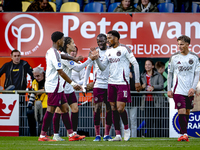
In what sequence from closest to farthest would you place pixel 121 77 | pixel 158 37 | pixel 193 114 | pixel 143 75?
pixel 121 77 → pixel 193 114 → pixel 143 75 → pixel 158 37

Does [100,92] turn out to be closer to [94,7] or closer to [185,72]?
[185,72]

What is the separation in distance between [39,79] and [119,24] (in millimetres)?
2907

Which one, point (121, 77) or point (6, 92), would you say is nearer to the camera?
point (121, 77)

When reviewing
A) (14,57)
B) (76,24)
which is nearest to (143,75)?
(76,24)

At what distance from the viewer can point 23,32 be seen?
12.1 meters

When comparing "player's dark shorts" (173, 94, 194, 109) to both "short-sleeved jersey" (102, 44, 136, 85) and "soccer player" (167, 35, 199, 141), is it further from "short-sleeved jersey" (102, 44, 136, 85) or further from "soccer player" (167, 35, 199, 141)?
"short-sleeved jersey" (102, 44, 136, 85)

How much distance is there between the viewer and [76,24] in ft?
39.5

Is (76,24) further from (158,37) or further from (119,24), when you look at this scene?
(158,37)

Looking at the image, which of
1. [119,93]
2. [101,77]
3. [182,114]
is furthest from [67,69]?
[182,114]

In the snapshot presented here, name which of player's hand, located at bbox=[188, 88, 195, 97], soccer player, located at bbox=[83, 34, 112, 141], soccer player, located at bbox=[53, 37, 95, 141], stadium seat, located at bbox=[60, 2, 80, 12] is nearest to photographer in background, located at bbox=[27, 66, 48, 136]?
soccer player, located at bbox=[53, 37, 95, 141]

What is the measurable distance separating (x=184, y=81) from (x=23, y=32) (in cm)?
553

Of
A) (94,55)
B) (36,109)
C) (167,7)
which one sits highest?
(167,7)

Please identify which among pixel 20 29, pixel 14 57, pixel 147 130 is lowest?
pixel 147 130

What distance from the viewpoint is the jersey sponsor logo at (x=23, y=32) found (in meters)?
12.0
